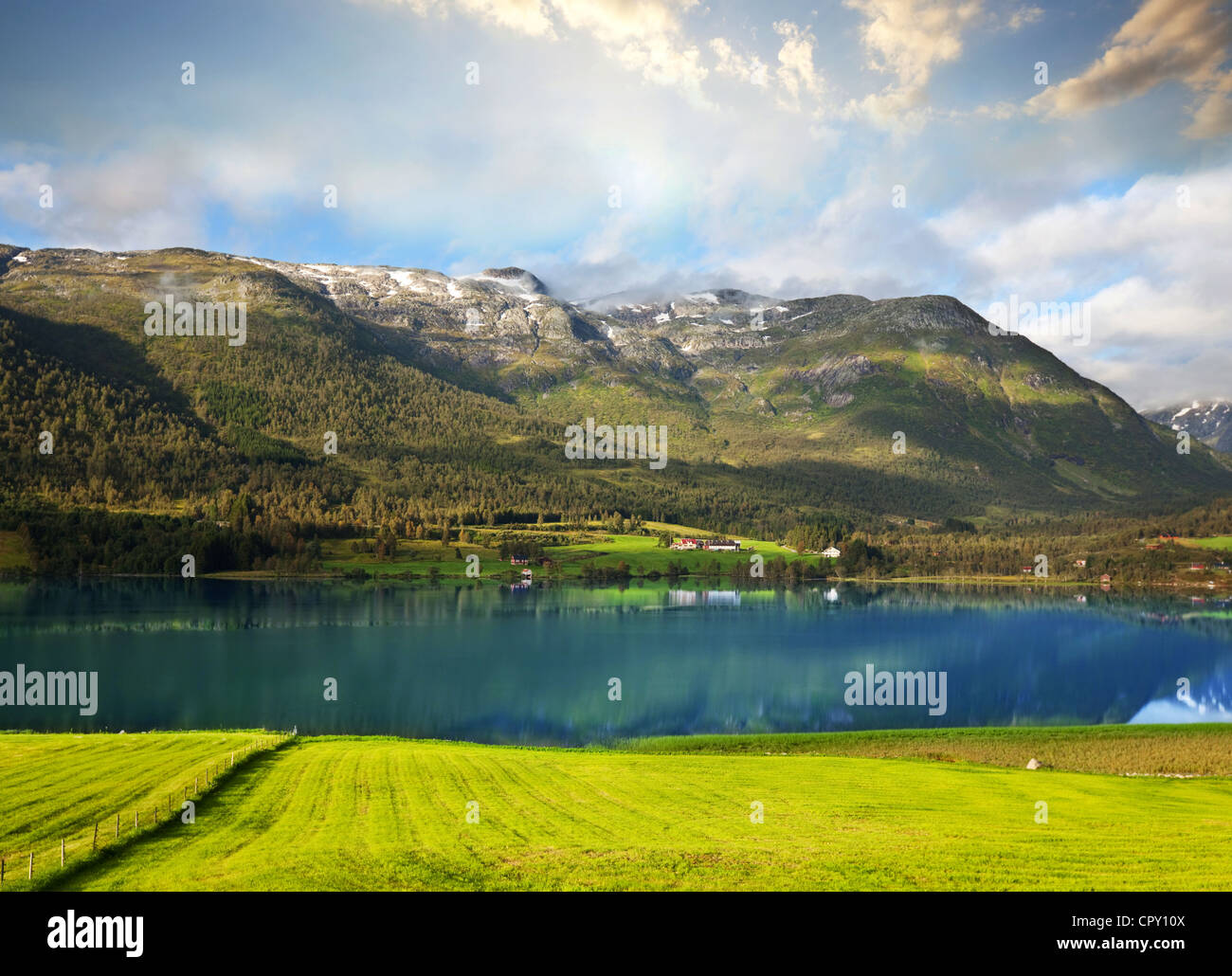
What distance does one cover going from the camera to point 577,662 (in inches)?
3546

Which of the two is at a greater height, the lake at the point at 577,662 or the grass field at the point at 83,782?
the grass field at the point at 83,782

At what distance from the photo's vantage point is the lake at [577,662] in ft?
208

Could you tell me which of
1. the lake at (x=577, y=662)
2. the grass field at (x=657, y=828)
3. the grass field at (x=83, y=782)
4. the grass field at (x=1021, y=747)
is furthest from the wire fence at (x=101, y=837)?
the grass field at (x=1021, y=747)

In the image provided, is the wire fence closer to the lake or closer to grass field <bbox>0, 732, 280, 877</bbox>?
grass field <bbox>0, 732, 280, 877</bbox>

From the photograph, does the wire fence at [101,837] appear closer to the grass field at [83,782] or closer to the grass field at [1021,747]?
the grass field at [83,782]

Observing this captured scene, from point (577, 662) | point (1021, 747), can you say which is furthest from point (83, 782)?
point (577, 662)

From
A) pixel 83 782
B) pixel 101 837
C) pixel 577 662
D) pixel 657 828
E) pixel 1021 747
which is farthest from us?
pixel 577 662

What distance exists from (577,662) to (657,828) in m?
67.7

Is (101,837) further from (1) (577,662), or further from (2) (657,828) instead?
(1) (577,662)

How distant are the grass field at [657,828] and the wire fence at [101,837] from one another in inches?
15.0

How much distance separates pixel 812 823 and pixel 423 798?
41.8 ft

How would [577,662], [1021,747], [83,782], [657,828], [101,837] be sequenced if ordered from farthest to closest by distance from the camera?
1. [577,662]
2. [1021,747]
3. [83,782]
4. [657,828]
5. [101,837]

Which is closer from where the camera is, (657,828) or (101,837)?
(101,837)
